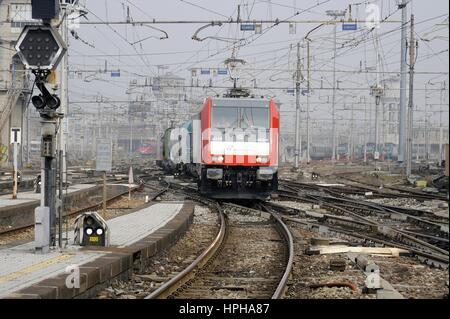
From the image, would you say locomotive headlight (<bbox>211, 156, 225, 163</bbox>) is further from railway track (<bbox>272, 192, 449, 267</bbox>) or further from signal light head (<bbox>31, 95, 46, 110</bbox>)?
signal light head (<bbox>31, 95, 46, 110</bbox>)

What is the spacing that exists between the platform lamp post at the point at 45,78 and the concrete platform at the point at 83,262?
467 millimetres

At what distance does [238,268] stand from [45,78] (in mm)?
3988

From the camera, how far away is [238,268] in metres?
10.4

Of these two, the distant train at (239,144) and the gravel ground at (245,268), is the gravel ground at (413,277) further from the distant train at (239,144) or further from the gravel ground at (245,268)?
the distant train at (239,144)

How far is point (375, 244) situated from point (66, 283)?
696 centimetres

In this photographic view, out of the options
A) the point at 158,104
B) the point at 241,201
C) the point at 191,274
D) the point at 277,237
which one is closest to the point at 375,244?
the point at 277,237

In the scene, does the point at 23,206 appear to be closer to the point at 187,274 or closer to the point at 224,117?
the point at 224,117

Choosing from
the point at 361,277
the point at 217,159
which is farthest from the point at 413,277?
the point at 217,159

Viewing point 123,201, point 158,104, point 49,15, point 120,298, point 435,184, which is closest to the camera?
point 120,298

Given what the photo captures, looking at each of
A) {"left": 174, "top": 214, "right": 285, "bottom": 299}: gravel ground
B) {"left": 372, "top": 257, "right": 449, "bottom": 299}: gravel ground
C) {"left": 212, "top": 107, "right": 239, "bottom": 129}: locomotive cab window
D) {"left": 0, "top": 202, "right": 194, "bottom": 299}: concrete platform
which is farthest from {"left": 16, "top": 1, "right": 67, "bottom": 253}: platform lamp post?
{"left": 212, "top": 107, "right": 239, "bottom": 129}: locomotive cab window

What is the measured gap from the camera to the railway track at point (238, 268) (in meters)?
8.31

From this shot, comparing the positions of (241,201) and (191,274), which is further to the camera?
(241,201)

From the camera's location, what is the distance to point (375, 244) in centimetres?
1242
